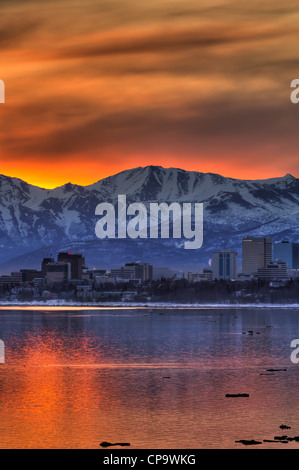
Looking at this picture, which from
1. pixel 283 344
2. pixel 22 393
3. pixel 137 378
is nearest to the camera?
pixel 22 393

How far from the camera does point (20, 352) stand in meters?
92.1

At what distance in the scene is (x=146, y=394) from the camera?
57906 mm

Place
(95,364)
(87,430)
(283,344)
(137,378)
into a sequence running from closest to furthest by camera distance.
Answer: (87,430), (137,378), (95,364), (283,344)

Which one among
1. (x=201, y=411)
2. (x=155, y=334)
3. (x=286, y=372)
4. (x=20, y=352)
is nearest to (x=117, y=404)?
(x=201, y=411)

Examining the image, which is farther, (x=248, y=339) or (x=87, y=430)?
(x=248, y=339)

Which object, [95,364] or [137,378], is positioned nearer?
[137,378]

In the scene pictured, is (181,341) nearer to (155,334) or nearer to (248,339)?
(248,339)

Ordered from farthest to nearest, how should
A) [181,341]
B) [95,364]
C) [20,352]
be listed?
[181,341]
[20,352]
[95,364]

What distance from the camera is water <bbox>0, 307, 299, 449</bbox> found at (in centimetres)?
4462

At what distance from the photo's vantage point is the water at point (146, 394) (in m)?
44.6

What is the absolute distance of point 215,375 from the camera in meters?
68.8

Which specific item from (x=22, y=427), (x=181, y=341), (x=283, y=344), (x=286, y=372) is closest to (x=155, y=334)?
(x=181, y=341)
